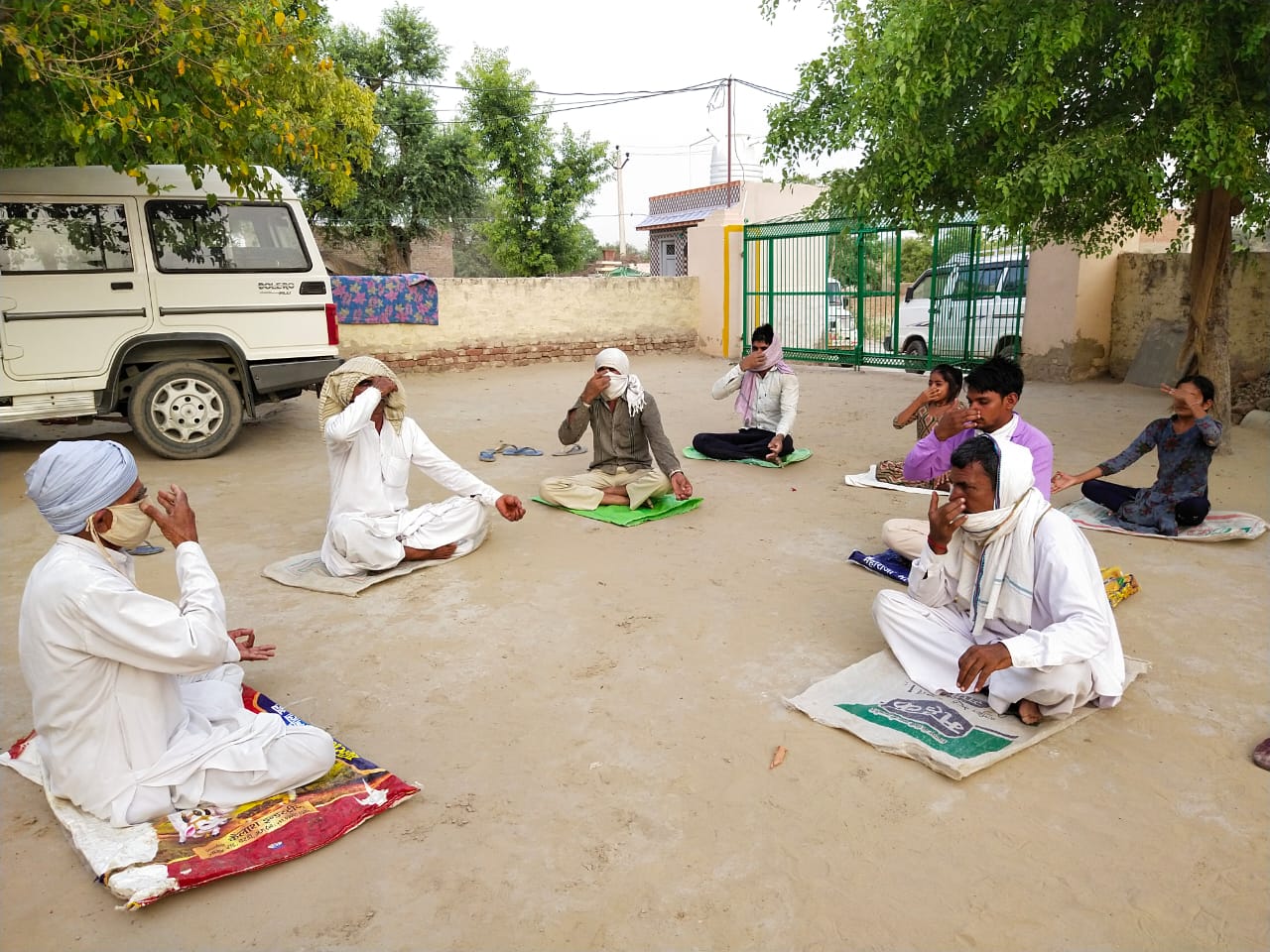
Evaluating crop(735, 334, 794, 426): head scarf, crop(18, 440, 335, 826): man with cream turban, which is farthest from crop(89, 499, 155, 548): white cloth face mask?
crop(735, 334, 794, 426): head scarf

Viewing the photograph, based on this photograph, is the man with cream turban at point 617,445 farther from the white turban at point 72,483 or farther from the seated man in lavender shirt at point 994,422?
the white turban at point 72,483

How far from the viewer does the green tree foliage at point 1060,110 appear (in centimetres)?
558

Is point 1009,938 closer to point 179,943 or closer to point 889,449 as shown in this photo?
point 179,943

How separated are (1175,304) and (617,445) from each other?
8502 millimetres

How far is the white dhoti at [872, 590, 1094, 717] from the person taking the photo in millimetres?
3021

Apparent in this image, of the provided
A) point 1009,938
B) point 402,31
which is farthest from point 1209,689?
point 402,31

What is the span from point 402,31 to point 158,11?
615 inches

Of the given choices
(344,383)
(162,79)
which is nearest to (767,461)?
(344,383)

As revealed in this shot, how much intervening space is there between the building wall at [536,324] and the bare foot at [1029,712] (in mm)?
11349

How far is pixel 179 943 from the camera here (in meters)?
2.19

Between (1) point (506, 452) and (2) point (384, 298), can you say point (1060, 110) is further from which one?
(2) point (384, 298)

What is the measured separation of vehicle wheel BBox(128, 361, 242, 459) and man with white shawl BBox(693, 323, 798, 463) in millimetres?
4036

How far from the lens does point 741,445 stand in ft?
24.3

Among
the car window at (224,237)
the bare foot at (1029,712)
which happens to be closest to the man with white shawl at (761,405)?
the car window at (224,237)
